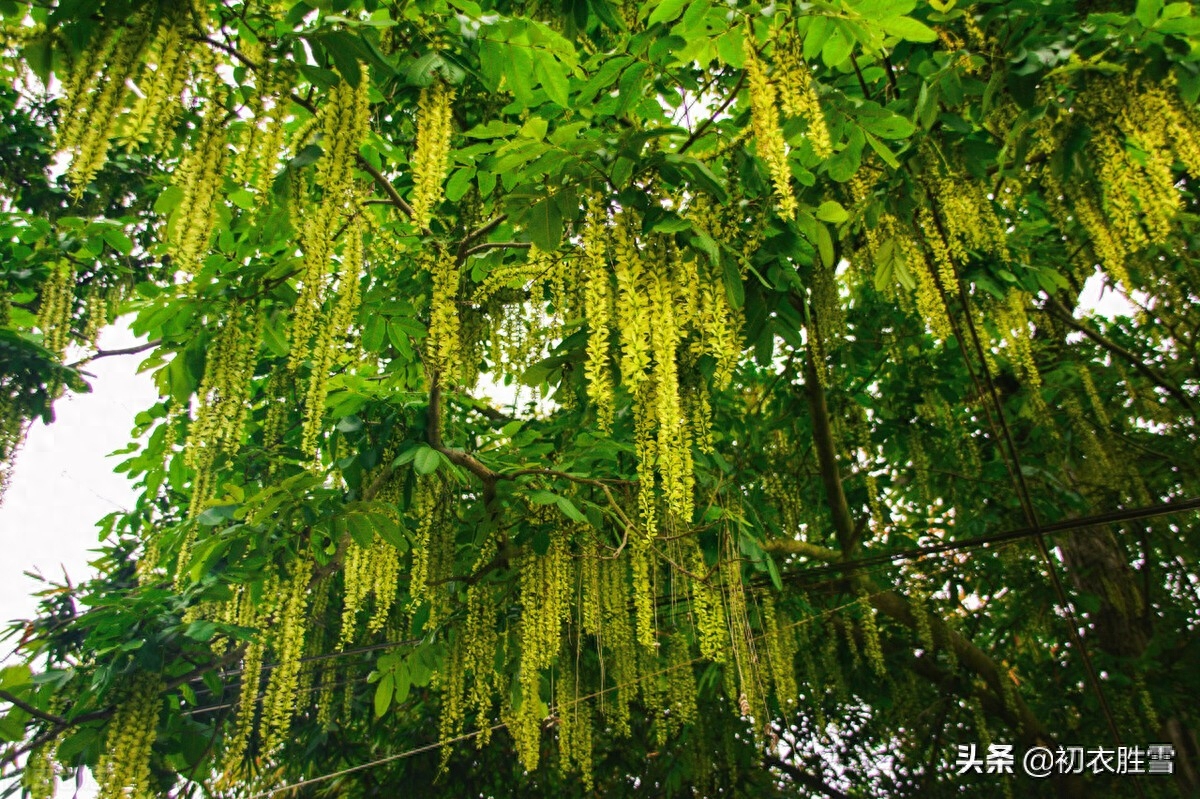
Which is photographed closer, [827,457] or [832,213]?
[832,213]

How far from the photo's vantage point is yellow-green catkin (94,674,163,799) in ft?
8.32

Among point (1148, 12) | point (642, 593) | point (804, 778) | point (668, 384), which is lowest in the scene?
point (804, 778)

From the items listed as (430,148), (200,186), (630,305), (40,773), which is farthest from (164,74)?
(40,773)

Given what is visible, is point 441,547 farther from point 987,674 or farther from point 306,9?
point 987,674

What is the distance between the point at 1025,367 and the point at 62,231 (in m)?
4.30

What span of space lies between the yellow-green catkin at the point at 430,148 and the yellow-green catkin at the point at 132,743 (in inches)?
84.6

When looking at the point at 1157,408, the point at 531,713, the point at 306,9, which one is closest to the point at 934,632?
the point at 1157,408

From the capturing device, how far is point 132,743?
102 inches

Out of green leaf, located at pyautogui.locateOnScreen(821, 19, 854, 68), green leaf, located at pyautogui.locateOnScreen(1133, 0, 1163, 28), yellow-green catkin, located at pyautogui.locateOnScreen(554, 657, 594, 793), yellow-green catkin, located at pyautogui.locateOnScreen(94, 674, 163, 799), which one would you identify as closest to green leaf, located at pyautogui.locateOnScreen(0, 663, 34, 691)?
yellow-green catkin, located at pyautogui.locateOnScreen(94, 674, 163, 799)

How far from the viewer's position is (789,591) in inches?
155

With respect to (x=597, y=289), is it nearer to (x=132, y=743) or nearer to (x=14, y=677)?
(x=132, y=743)

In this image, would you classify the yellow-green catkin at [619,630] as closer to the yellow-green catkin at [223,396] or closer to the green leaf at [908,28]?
the yellow-green catkin at [223,396]

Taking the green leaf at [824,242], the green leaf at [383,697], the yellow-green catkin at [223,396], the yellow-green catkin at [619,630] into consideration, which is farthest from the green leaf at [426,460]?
the green leaf at [824,242]

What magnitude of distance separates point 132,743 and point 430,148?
2.38m
